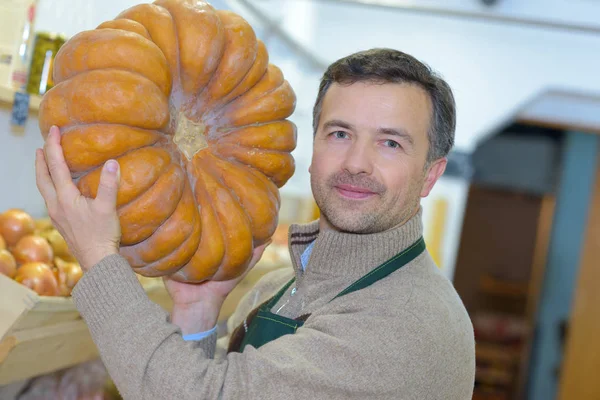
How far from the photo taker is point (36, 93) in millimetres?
2109

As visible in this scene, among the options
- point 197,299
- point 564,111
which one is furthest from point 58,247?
point 564,111

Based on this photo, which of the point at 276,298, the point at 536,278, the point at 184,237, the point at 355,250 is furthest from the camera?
the point at 536,278

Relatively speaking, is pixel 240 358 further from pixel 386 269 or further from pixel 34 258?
pixel 34 258

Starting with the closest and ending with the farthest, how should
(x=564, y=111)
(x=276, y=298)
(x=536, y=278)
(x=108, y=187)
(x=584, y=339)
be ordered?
(x=108, y=187), (x=276, y=298), (x=564, y=111), (x=584, y=339), (x=536, y=278)

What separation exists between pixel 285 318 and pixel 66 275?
74cm

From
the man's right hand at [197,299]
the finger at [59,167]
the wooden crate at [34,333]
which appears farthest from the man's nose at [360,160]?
the wooden crate at [34,333]

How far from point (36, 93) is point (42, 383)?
2.94 feet

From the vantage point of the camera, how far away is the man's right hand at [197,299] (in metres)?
1.65

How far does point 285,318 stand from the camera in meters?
1.53

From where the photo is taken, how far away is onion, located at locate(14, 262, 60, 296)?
1.81 metres

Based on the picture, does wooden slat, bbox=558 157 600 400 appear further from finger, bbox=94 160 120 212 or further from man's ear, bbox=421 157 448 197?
finger, bbox=94 160 120 212

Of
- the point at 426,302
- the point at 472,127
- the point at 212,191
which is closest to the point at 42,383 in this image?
the point at 212,191

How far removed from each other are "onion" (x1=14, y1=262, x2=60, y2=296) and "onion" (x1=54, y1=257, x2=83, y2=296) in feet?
0.11

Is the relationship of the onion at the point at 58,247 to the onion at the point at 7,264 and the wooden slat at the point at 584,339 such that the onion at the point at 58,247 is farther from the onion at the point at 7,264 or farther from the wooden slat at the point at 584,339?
the wooden slat at the point at 584,339
